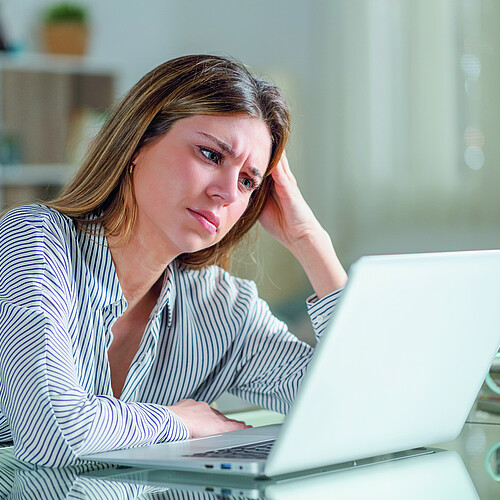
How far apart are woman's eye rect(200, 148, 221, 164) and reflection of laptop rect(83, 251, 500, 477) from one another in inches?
16.8

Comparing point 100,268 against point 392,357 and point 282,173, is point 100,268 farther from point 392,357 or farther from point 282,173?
point 392,357

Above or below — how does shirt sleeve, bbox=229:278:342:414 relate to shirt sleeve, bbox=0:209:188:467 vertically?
below

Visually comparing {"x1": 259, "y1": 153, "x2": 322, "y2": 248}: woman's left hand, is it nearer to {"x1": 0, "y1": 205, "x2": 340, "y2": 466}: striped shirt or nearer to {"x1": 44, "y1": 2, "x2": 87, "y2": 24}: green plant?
{"x1": 0, "y1": 205, "x2": 340, "y2": 466}: striped shirt

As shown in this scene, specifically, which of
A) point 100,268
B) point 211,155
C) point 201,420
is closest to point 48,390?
point 201,420

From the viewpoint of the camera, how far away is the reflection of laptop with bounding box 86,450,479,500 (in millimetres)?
678

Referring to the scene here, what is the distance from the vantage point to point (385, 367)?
2.43 feet

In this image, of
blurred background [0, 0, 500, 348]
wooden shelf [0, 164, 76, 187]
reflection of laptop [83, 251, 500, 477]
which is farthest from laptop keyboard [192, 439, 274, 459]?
wooden shelf [0, 164, 76, 187]

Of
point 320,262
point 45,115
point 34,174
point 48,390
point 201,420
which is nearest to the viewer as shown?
point 48,390

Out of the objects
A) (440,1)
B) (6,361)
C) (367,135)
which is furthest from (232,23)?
(6,361)

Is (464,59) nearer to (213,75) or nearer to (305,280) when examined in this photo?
(305,280)

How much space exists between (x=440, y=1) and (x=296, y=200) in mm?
2488

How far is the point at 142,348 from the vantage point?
1167 mm

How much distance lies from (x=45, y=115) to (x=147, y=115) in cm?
318

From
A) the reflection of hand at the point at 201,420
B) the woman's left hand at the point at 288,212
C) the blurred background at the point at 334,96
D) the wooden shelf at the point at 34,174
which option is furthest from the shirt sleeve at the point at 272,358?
the wooden shelf at the point at 34,174
